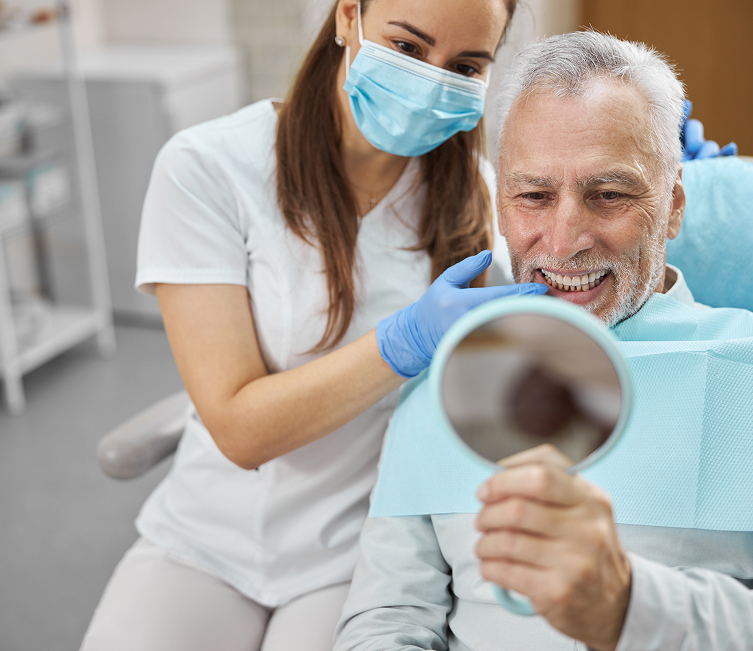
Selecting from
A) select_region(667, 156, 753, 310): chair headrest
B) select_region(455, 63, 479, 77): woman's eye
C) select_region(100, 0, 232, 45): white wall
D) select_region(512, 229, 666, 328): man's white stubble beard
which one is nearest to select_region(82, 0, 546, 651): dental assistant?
select_region(455, 63, 479, 77): woman's eye

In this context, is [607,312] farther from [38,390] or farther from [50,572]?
[38,390]

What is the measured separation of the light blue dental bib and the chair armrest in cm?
53

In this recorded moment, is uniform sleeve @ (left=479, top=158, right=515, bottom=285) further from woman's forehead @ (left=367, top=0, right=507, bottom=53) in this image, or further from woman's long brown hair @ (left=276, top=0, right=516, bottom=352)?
woman's forehead @ (left=367, top=0, right=507, bottom=53)

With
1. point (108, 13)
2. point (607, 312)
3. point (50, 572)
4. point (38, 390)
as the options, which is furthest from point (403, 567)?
point (108, 13)

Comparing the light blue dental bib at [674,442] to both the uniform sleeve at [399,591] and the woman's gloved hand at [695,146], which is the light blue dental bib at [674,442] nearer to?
the uniform sleeve at [399,591]

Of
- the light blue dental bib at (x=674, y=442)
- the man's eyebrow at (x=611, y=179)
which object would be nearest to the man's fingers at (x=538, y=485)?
the light blue dental bib at (x=674, y=442)

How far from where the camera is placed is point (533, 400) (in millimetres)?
663

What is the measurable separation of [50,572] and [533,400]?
1.98 metres

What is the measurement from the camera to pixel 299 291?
1.28m

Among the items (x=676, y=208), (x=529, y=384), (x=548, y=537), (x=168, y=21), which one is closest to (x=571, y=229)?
(x=676, y=208)

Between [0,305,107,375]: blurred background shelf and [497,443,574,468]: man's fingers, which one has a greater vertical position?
[497,443,574,468]: man's fingers

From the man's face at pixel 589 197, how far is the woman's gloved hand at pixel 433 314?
6 centimetres

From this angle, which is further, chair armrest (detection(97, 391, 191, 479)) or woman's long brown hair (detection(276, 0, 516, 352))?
chair armrest (detection(97, 391, 191, 479))

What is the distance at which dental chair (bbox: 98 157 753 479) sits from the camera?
1.30 metres
